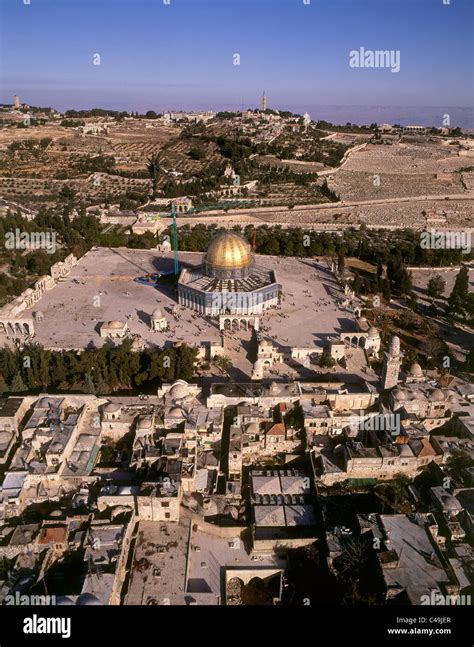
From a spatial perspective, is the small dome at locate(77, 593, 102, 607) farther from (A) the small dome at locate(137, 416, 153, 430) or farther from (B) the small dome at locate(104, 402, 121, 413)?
(B) the small dome at locate(104, 402, 121, 413)

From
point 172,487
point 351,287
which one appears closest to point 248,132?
point 351,287

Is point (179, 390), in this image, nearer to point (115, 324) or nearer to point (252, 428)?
point (252, 428)

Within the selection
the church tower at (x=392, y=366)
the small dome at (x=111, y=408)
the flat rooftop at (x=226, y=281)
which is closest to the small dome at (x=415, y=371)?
the church tower at (x=392, y=366)

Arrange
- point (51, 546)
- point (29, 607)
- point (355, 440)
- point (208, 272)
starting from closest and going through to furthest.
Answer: point (29, 607) < point (51, 546) < point (355, 440) < point (208, 272)

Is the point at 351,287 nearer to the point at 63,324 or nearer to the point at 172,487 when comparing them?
the point at 63,324

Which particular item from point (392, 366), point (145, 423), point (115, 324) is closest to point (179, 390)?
point (145, 423)

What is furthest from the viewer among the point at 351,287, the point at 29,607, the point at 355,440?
the point at 351,287

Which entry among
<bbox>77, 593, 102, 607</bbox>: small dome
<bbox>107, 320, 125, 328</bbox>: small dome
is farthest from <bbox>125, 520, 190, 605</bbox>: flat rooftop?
<bbox>107, 320, 125, 328</bbox>: small dome
